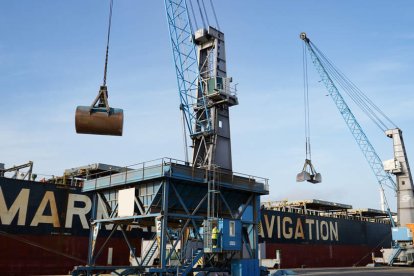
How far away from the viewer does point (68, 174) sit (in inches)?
1998

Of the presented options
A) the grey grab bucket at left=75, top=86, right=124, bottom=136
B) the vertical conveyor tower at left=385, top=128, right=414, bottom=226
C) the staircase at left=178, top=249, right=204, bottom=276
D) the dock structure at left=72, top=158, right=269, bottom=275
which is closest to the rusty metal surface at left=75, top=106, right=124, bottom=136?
the grey grab bucket at left=75, top=86, right=124, bottom=136

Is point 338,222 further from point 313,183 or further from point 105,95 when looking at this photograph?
point 105,95

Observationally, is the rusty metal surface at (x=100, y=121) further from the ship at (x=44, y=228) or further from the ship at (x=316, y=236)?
the ship at (x=316, y=236)

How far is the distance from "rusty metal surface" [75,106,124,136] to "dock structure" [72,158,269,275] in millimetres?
10592

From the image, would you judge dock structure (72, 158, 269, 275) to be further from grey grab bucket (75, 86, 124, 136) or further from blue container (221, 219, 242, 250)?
grey grab bucket (75, 86, 124, 136)

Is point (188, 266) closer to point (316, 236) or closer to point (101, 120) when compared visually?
point (101, 120)

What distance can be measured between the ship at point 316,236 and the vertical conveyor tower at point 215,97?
2304cm

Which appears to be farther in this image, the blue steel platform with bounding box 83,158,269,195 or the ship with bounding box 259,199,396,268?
the ship with bounding box 259,199,396,268

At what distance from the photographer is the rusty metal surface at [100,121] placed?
2216cm

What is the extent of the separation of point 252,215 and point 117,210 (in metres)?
12.9

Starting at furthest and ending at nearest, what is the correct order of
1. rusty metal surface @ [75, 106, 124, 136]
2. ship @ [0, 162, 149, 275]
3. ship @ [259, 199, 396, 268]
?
ship @ [259, 199, 396, 268] < ship @ [0, 162, 149, 275] < rusty metal surface @ [75, 106, 124, 136]

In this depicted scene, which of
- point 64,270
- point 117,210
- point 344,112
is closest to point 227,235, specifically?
point 117,210

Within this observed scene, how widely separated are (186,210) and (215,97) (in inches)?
515

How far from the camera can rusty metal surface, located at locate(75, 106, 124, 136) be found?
22156mm
